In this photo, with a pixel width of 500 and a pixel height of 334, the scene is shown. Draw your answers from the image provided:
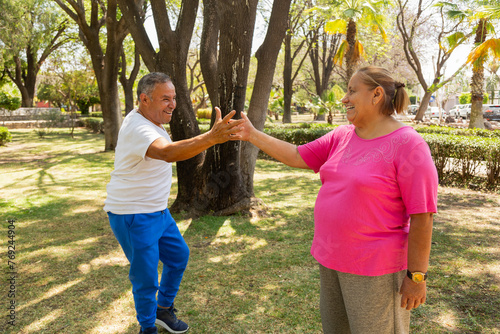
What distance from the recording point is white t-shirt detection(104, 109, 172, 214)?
2859 millimetres

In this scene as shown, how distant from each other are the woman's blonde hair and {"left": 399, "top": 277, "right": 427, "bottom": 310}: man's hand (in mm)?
896

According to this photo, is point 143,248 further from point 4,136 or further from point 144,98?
point 4,136

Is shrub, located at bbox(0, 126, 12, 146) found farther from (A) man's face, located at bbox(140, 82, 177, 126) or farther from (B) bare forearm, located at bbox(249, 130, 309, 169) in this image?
(B) bare forearm, located at bbox(249, 130, 309, 169)

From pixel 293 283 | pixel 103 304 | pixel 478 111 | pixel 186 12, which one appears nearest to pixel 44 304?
pixel 103 304

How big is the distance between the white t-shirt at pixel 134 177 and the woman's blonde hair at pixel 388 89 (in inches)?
57.3

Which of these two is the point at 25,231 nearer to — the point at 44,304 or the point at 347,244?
the point at 44,304

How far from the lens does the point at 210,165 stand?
7000 mm

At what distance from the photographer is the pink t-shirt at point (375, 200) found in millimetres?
1940

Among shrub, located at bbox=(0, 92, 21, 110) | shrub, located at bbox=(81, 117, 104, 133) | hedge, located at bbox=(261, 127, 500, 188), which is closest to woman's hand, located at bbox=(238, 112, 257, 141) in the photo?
hedge, located at bbox=(261, 127, 500, 188)

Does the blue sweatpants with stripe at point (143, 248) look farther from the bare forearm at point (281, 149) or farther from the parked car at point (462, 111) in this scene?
the parked car at point (462, 111)

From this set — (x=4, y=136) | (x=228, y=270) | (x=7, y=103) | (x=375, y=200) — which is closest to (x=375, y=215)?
(x=375, y=200)

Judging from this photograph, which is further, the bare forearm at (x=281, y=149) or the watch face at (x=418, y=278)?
the bare forearm at (x=281, y=149)

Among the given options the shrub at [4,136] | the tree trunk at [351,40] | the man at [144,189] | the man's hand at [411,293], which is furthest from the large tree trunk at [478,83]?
the shrub at [4,136]

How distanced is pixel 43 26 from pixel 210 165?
91.7 ft
